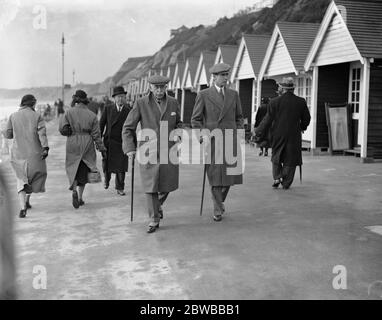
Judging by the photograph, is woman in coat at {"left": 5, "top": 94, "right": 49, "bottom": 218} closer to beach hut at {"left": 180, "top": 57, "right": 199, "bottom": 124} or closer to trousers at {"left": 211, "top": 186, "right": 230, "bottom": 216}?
trousers at {"left": 211, "top": 186, "right": 230, "bottom": 216}

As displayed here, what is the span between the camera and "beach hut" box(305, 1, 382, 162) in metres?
14.5

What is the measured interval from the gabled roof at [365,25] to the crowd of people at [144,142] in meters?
4.85

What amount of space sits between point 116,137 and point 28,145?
216 centimetres

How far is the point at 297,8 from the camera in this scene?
5772cm

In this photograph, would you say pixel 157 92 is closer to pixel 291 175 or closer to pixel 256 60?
pixel 291 175

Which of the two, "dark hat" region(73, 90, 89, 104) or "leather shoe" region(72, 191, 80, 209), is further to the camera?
"dark hat" region(73, 90, 89, 104)

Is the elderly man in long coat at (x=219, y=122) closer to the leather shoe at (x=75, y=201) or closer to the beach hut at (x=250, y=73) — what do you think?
the leather shoe at (x=75, y=201)

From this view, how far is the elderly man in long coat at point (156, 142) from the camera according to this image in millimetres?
7223

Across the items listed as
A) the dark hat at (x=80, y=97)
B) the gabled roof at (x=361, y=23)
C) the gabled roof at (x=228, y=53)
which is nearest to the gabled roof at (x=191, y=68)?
the gabled roof at (x=228, y=53)

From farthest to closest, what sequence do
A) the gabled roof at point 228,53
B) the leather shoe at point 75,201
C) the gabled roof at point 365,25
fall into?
1. the gabled roof at point 228,53
2. the gabled roof at point 365,25
3. the leather shoe at point 75,201

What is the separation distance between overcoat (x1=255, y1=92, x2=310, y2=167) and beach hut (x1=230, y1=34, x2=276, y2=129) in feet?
44.7

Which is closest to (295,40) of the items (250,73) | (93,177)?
(250,73)

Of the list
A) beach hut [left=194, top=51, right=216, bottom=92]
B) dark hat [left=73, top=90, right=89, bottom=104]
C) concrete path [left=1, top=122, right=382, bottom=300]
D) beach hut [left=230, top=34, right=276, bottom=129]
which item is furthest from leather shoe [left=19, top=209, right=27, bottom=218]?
beach hut [left=194, top=51, right=216, bottom=92]
